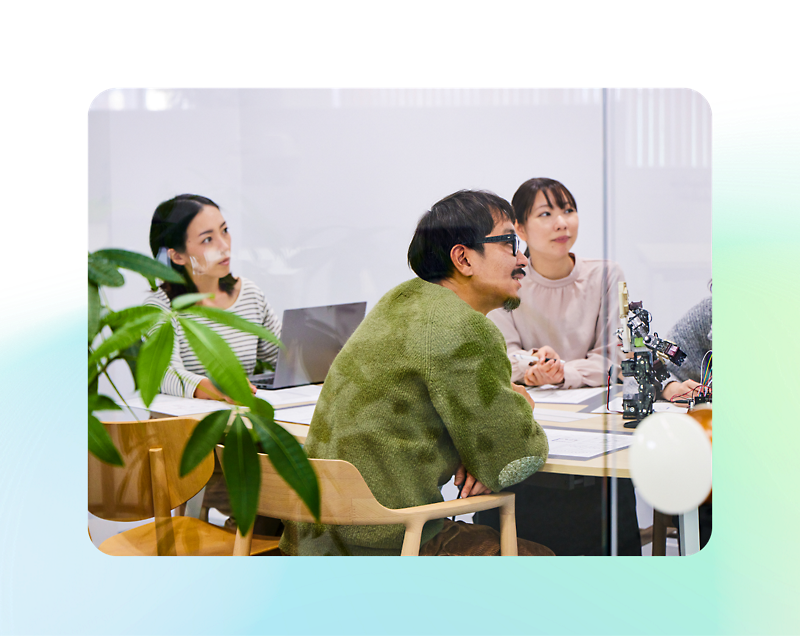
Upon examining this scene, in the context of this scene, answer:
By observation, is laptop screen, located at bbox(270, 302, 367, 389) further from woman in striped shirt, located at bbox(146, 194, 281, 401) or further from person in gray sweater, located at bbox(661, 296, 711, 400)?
person in gray sweater, located at bbox(661, 296, 711, 400)

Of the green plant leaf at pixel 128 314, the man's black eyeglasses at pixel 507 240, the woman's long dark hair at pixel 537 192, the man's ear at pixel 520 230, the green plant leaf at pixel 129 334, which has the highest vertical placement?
the woman's long dark hair at pixel 537 192

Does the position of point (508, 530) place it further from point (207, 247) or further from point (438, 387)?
point (207, 247)

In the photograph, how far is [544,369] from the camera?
4.38 feet

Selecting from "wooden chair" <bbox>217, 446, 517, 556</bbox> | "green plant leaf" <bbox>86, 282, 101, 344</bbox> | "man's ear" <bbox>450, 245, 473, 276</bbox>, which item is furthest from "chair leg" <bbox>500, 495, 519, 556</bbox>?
"green plant leaf" <bbox>86, 282, 101, 344</bbox>

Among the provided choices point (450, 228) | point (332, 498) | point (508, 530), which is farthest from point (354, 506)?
point (450, 228)

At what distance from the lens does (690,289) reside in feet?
4.38

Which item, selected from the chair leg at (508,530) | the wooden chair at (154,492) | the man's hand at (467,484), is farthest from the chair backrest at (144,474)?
the chair leg at (508,530)

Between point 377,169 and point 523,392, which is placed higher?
point 377,169

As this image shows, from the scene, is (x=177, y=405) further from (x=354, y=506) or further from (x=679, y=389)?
(x=679, y=389)

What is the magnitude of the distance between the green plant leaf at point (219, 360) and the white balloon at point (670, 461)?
0.97 meters

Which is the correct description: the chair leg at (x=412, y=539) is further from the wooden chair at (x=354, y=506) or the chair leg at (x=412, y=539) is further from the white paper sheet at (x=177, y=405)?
A: the white paper sheet at (x=177, y=405)

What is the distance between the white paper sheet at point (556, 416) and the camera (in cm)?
132

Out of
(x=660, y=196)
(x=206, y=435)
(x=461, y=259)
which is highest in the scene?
(x=660, y=196)

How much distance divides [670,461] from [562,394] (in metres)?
0.32
